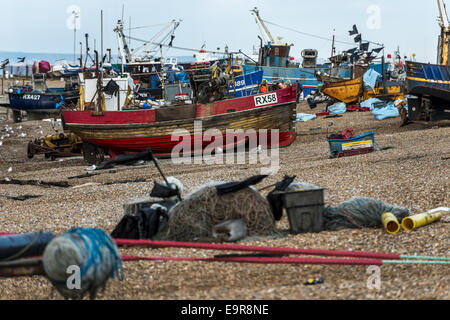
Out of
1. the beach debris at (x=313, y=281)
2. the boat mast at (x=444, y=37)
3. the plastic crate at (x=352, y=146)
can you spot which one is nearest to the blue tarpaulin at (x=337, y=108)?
the boat mast at (x=444, y=37)

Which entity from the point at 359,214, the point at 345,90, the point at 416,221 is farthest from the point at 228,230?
the point at 345,90

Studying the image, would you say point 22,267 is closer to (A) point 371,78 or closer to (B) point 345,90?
(B) point 345,90

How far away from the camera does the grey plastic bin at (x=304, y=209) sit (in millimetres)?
6191

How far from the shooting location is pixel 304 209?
6262 millimetres

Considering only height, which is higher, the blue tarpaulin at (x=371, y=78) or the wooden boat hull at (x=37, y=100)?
the blue tarpaulin at (x=371, y=78)

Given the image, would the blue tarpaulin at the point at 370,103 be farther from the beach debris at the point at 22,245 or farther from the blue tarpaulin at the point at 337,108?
the beach debris at the point at 22,245

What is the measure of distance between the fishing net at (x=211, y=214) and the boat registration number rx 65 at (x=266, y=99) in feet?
35.6

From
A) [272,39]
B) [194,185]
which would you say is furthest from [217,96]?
[272,39]

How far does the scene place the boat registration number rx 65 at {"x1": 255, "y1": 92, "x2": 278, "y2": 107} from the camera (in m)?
16.7

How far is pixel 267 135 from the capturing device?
1734cm

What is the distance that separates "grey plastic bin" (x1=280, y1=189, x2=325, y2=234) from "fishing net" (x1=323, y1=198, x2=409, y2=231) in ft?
0.70

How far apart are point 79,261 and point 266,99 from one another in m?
13.6

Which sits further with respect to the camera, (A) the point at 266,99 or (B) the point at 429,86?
(B) the point at 429,86
